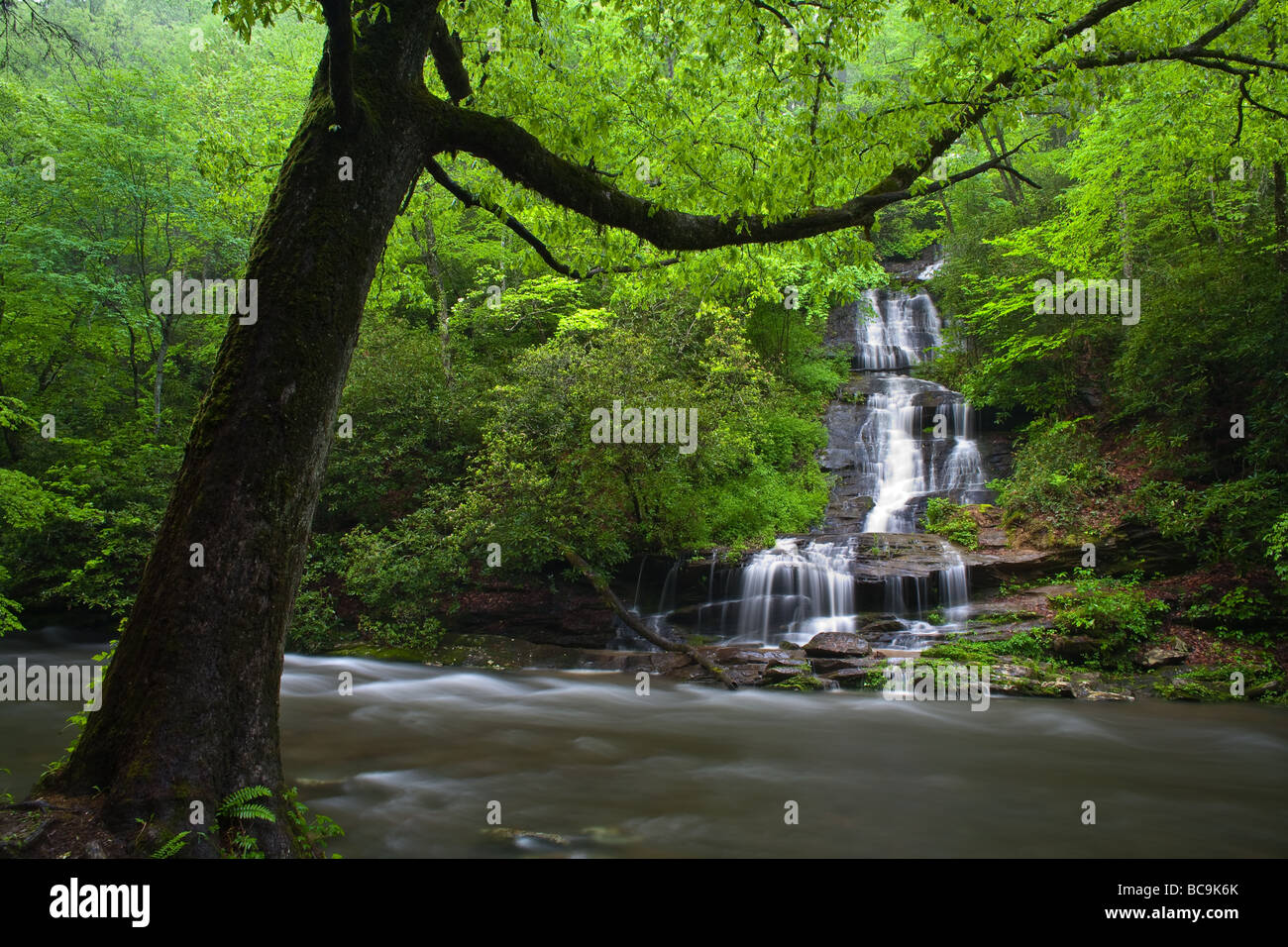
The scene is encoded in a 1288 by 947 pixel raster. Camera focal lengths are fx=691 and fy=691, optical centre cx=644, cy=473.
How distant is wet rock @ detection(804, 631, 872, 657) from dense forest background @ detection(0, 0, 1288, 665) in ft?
12.1

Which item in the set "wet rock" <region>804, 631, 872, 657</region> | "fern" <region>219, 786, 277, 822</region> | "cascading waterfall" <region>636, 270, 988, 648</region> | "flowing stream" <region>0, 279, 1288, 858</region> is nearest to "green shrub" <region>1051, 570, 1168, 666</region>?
"flowing stream" <region>0, 279, 1288, 858</region>

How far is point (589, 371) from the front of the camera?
13.5 meters

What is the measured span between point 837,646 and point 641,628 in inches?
133

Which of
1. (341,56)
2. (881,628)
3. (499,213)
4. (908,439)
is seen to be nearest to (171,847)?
(341,56)

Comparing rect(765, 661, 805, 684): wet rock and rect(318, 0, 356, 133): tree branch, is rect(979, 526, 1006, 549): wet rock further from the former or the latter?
rect(318, 0, 356, 133): tree branch

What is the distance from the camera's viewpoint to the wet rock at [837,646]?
1113 centimetres

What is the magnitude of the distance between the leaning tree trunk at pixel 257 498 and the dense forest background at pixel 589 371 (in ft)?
10.2

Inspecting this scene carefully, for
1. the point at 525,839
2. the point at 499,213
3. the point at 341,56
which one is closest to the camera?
the point at 341,56

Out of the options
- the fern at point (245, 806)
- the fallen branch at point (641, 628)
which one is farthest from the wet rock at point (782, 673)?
the fern at point (245, 806)

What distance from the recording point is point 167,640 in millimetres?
3061

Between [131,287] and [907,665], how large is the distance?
1970cm

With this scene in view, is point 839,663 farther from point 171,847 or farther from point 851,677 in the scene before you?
point 171,847

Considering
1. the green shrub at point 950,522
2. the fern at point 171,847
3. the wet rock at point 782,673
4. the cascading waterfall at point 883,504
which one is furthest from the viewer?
the green shrub at point 950,522

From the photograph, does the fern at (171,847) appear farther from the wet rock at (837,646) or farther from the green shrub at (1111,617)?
the green shrub at (1111,617)
